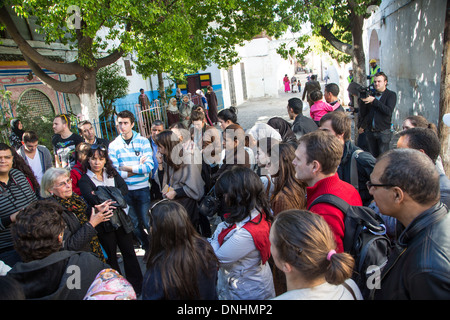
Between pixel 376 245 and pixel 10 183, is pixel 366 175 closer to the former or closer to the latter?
pixel 376 245

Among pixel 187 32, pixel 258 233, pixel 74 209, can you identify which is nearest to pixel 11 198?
pixel 74 209

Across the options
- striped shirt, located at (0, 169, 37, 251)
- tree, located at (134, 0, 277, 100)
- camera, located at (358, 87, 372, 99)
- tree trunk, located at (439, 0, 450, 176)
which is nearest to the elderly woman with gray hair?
striped shirt, located at (0, 169, 37, 251)

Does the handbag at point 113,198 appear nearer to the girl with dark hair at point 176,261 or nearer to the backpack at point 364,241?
the girl with dark hair at point 176,261

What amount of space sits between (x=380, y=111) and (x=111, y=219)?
4.52m

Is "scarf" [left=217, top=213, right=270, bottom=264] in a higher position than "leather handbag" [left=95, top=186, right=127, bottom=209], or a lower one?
lower

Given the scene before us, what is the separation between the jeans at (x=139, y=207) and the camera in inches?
170

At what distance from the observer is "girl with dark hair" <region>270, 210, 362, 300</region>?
1.46 m

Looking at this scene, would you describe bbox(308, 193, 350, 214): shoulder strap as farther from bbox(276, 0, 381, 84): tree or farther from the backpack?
bbox(276, 0, 381, 84): tree

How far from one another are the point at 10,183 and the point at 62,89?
765 centimetres

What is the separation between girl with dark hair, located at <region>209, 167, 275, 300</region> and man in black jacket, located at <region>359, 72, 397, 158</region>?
3726 mm

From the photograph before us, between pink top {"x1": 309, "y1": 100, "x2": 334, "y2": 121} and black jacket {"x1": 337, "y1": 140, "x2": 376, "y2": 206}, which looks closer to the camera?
black jacket {"x1": 337, "y1": 140, "x2": 376, "y2": 206}

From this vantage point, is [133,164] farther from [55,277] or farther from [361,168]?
[361,168]

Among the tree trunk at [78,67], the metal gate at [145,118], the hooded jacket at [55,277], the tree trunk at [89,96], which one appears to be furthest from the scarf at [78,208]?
the tree trunk at [89,96]
